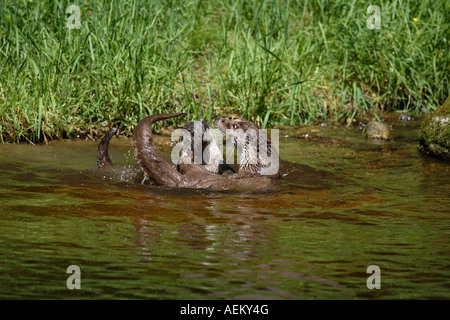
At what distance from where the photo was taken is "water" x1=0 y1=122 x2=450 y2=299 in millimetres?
2650

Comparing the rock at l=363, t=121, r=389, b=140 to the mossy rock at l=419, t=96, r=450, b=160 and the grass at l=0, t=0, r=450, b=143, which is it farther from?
the mossy rock at l=419, t=96, r=450, b=160

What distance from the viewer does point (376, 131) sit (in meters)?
6.56

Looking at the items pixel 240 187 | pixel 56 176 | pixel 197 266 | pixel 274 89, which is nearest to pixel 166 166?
pixel 240 187

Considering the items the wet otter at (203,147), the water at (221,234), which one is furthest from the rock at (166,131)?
the wet otter at (203,147)

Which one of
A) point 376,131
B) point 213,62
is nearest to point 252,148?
point 376,131

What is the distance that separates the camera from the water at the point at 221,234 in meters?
2.65

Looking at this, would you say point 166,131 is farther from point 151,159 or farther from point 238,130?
point 151,159

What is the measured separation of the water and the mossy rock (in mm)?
450

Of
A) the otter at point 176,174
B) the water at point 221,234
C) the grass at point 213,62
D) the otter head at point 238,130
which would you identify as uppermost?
the grass at point 213,62

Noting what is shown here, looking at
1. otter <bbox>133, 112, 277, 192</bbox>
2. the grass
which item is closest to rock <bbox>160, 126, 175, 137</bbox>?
the grass

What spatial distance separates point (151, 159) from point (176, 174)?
21 cm

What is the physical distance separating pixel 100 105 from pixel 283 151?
1.75 meters

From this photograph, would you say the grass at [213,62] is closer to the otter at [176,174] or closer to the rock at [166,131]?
the rock at [166,131]

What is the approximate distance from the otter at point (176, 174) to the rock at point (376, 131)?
2.23 metres
